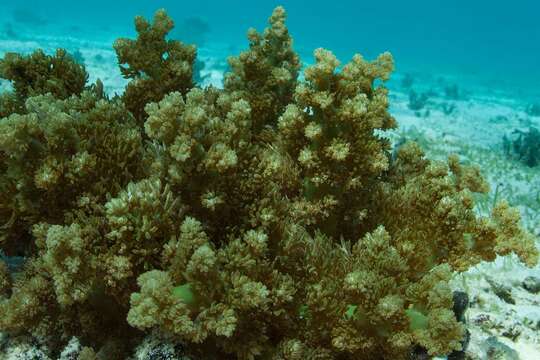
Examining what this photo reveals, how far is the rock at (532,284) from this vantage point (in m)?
5.71

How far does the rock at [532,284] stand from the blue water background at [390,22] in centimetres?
8308

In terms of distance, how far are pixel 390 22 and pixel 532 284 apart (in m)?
151

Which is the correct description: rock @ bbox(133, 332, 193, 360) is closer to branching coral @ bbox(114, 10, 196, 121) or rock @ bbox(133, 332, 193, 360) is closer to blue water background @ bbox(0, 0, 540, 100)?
branching coral @ bbox(114, 10, 196, 121)

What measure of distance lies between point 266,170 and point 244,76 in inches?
67.7

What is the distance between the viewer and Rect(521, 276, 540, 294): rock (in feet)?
18.7

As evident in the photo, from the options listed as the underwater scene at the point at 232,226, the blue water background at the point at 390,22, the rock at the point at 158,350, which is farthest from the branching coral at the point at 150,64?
the blue water background at the point at 390,22

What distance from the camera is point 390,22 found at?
5669 inches

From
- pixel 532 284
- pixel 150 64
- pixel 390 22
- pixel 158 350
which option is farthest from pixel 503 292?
pixel 390 22

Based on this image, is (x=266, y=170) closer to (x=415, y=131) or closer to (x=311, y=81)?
(x=311, y=81)

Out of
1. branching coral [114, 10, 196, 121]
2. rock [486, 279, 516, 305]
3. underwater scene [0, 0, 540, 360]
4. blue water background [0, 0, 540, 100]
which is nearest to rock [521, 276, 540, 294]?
rock [486, 279, 516, 305]

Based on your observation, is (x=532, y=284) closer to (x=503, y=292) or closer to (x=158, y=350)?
(x=503, y=292)

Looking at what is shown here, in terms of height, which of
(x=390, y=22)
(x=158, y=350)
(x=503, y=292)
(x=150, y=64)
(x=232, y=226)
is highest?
(x=390, y=22)

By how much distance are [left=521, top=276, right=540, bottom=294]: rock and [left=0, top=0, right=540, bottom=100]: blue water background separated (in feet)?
273

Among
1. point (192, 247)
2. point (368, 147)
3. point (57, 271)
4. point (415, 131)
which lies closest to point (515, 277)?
point (368, 147)
